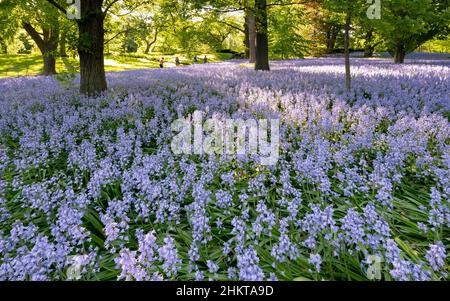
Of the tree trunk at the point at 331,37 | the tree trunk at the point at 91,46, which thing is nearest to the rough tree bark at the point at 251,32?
the tree trunk at the point at 91,46

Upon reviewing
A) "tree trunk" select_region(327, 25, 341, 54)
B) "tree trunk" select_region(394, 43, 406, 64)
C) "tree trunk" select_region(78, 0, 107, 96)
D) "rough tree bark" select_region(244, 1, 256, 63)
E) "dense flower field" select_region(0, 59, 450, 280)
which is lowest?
"dense flower field" select_region(0, 59, 450, 280)

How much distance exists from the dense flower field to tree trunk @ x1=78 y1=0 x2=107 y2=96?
0.93 meters

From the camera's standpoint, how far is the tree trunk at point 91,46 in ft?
30.2

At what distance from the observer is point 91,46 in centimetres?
941

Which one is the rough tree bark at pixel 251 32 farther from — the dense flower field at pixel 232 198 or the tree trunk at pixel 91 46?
the dense flower field at pixel 232 198

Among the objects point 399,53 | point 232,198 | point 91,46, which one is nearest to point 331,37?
point 399,53

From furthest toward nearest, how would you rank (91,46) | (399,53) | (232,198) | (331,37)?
(331,37) → (399,53) → (91,46) → (232,198)

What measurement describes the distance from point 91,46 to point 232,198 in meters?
7.92

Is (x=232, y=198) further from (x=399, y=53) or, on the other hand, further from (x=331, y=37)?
(x=331, y=37)

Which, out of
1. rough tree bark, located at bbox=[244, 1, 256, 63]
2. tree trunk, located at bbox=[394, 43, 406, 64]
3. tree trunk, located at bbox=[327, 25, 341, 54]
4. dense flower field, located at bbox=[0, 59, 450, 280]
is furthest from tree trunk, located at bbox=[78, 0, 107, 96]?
tree trunk, located at bbox=[327, 25, 341, 54]

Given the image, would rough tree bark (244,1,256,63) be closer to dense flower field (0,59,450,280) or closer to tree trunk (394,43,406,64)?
dense flower field (0,59,450,280)

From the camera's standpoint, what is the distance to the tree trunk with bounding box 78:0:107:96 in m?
9.20

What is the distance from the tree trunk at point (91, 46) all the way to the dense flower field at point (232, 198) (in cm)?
93

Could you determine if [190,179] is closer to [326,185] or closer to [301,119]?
[326,185]
